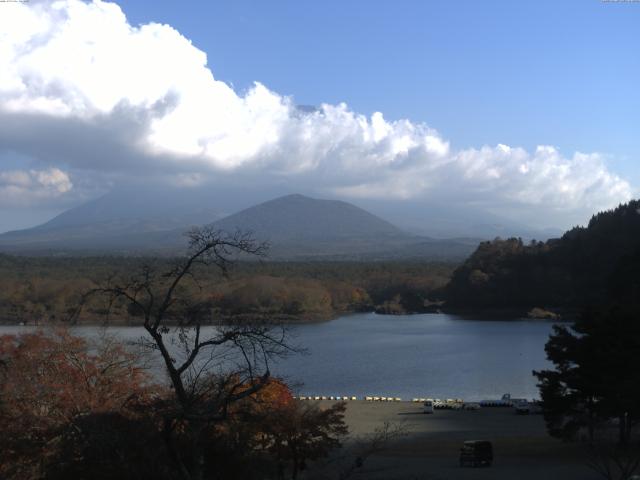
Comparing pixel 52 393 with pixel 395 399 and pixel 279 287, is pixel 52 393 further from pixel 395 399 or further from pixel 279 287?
pixel 279 287

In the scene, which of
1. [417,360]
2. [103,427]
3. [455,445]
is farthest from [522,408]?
[103,427]

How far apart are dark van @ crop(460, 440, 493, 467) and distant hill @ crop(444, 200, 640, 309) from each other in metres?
34.4

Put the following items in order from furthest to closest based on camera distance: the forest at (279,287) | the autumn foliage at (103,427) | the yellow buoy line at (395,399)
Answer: the forest at (279,287)
the yellow buoy line at (395,399)
the autumn foliage at (103,427)

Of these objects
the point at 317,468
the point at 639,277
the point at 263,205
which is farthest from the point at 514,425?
the point at 263,205

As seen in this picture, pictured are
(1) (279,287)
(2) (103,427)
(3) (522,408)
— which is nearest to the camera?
(2) (103,427)

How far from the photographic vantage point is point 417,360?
89.7 feet

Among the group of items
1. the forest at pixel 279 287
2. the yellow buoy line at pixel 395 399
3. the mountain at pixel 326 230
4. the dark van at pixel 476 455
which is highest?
the mountain at pixel 326 230

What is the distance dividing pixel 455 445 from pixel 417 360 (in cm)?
1343

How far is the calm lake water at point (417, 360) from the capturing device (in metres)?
22.1

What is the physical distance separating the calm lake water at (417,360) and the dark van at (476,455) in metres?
4.18

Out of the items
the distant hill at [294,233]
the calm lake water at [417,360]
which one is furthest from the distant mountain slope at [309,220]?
the calm lake water at [417,360]

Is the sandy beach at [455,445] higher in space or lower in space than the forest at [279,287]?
lower

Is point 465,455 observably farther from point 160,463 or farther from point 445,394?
point 445,394

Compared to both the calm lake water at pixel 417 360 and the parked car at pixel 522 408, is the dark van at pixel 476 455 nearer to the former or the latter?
the calm lake water at pixel 417 360
